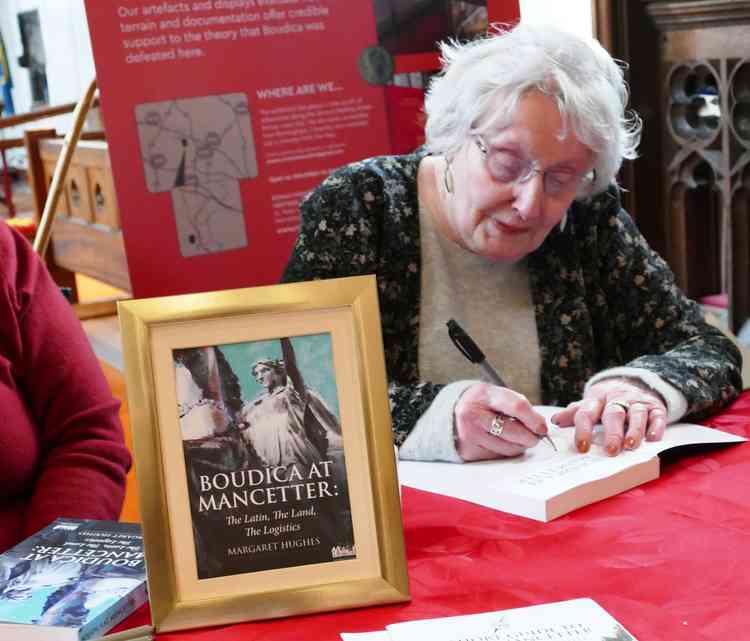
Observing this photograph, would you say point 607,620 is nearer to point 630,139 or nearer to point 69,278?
point 630,139

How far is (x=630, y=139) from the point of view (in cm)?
190

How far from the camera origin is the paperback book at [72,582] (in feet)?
2.97

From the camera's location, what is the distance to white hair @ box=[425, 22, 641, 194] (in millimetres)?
1600

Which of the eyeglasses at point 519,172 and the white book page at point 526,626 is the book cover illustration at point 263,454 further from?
the eyeglasses at point 519,172

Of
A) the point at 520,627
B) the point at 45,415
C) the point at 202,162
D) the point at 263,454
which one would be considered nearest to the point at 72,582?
the point at 263,454

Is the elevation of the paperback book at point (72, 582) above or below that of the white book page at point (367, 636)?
above

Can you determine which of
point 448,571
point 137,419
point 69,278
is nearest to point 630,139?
point 448,571

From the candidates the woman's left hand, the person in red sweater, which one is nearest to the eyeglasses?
the woman's left hand

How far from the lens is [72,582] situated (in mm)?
974

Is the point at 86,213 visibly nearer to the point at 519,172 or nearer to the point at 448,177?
the point at 448,177

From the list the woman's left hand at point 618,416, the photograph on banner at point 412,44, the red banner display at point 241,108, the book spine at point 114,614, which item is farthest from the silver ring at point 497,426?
the photograph on banner at point 412,44

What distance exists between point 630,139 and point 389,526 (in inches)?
46.6

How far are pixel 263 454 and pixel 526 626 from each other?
10.8 inches

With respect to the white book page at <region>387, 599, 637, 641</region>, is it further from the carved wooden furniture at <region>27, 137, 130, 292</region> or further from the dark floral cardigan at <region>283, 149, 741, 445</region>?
the carved wooden furniture at <region>27, 137, 130, 292</region>
